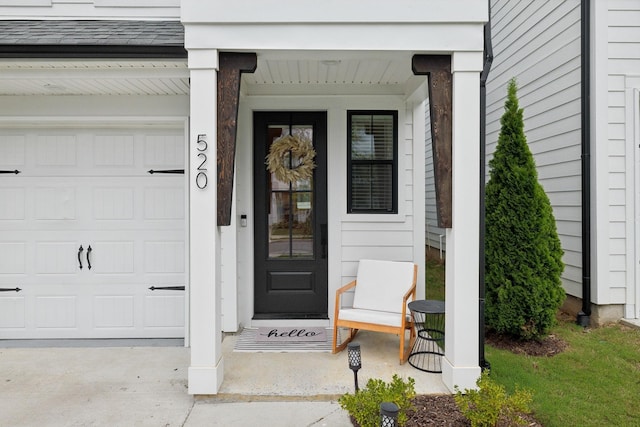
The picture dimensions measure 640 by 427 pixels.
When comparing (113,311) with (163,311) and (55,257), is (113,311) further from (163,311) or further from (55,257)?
(55,257)

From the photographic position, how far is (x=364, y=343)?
3840 millimetres

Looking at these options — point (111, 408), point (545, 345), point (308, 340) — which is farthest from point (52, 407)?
point (545, 345)

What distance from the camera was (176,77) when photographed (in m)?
3.36

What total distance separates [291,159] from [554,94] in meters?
3.26

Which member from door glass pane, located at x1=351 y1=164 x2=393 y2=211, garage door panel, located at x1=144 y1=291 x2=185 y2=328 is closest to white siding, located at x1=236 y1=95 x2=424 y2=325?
door glass pane, located at x1=351 y1=164 x2=393 y2=211

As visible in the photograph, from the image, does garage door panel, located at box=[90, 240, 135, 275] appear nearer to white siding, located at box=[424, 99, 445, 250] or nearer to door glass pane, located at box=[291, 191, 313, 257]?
door glass pane, located at box=[291, 191, 313, 257]

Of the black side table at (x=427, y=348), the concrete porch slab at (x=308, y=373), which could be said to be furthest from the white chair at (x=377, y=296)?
the concrete porch slab at (x=308, y=373)

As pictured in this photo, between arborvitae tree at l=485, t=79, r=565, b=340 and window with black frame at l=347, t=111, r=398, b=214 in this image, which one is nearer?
arborvitae tree at l=485, t=79, r=565, b=340

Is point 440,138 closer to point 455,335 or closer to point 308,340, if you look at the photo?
point 455,335

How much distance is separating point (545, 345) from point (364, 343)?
162cm

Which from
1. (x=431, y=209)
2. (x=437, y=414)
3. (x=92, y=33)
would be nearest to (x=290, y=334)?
(x=437, y=414)

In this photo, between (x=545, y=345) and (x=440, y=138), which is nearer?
(x=440, y=138)

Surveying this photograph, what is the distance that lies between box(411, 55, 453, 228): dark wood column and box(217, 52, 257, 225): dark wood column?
1.32 metres

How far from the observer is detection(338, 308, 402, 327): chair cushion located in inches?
135
